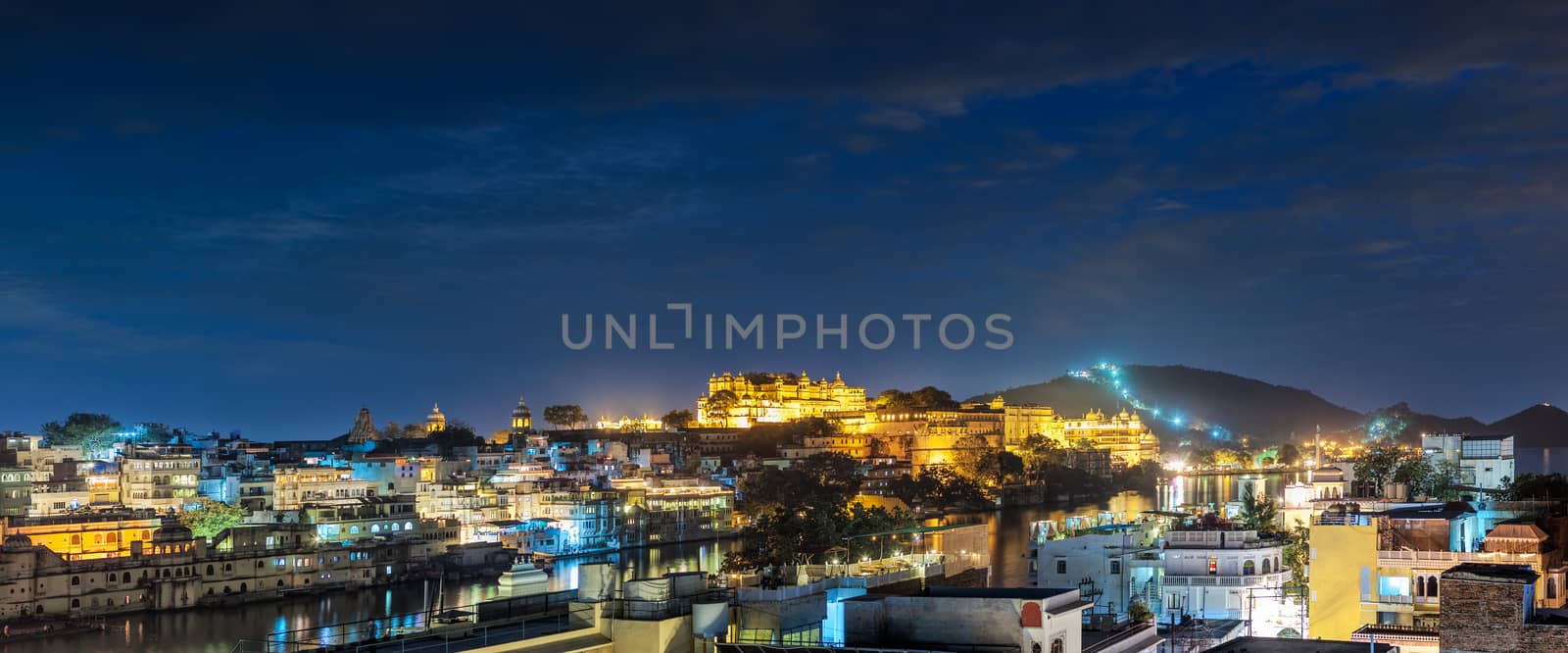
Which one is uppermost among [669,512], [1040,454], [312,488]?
[312,488]

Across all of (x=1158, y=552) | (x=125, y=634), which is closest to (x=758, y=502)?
(x=125, y=634)

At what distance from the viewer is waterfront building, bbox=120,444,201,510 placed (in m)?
37.2

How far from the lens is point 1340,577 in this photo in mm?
12000

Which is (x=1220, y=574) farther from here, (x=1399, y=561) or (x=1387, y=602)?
(x=1399, y=561)

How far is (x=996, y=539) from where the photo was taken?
1547 inches

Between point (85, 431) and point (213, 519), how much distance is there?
19330 millimetres

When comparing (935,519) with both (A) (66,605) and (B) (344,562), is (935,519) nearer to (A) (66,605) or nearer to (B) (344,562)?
(B) (344,562)

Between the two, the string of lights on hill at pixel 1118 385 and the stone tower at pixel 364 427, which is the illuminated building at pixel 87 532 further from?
the string of lights on hill at pixel 1118 385

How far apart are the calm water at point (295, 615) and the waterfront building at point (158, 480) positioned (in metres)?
9.90

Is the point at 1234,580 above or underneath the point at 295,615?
above

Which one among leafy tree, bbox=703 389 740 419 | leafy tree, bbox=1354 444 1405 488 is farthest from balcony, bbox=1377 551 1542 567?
leafy tree, bbox=703 389 740 419

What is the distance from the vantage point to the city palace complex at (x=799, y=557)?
6402 millimetres

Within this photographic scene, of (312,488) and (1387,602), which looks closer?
(1387,602)

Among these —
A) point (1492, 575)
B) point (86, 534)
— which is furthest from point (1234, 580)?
point (86, 534)
